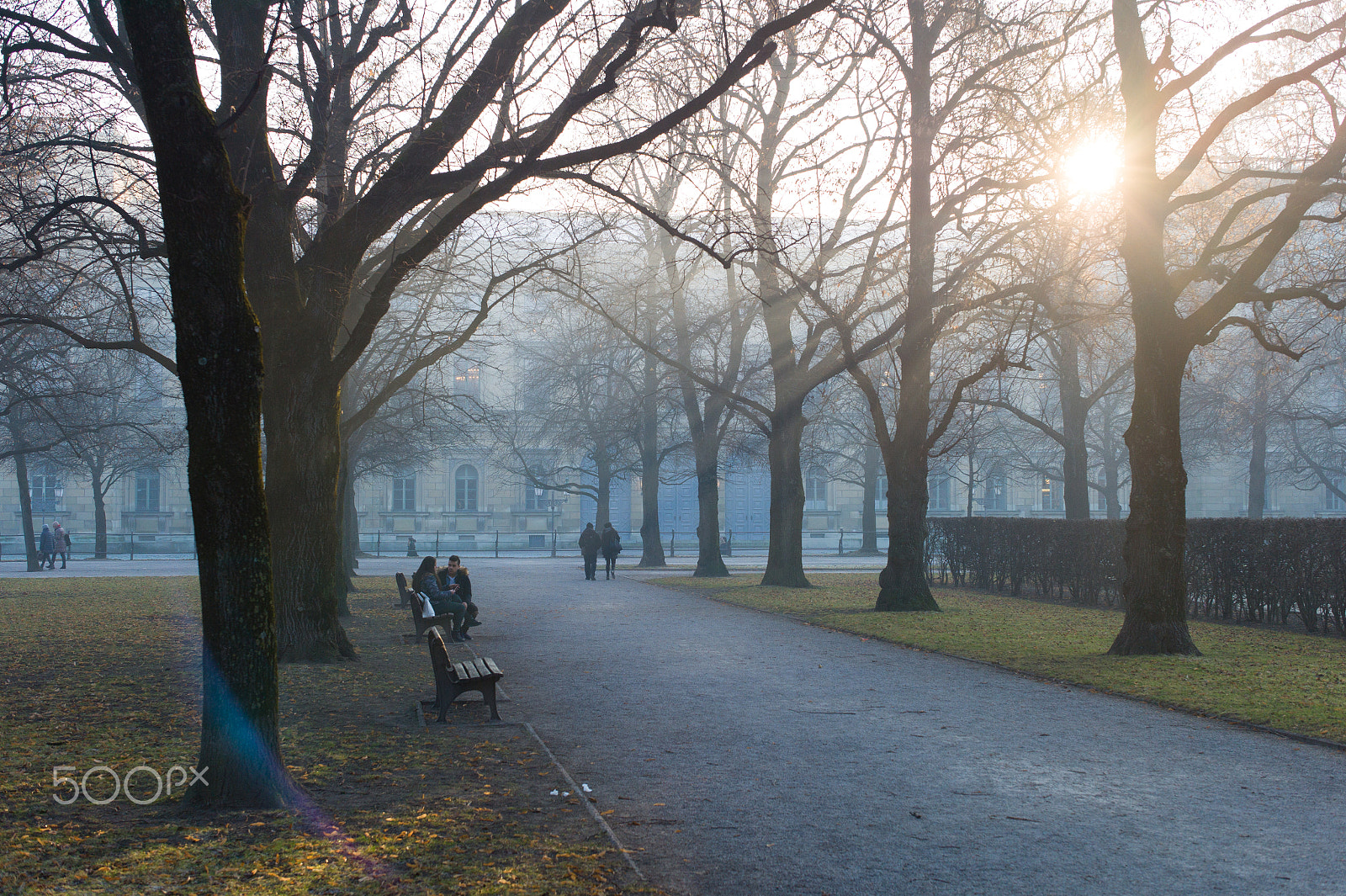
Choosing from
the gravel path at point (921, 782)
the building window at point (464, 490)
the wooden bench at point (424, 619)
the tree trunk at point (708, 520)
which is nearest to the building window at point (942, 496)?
the building window at point (464, 490)

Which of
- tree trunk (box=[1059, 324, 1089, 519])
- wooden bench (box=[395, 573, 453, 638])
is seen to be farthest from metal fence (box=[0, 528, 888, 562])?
wooden bench (box=[395, 573, 453, 638])

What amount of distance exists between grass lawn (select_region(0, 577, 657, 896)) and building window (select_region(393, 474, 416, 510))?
173 feet

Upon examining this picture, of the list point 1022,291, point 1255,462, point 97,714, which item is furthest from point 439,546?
point 97,714

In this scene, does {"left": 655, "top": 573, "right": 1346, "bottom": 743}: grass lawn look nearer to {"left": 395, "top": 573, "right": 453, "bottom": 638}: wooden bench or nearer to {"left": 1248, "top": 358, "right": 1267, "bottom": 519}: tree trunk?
{"left": 395, "top": 573, "right": 453, "bottom": 638}: wooden bench

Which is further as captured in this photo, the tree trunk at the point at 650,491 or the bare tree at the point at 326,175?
the tree trunk at the point at 650,491

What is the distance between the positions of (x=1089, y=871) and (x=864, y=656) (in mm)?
8171

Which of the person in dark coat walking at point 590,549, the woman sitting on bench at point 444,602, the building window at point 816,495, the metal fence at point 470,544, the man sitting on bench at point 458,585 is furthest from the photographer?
the building window at point 816,495

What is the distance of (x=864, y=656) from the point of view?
1304cm

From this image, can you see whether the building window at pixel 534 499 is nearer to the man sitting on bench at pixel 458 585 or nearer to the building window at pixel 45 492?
the building window at pixel 45 492

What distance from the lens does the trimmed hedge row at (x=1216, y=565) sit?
52.5 ft

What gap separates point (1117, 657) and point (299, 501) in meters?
9.13

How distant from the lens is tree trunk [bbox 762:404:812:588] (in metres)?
25.5

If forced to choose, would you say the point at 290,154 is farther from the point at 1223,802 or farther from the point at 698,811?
the point at 1223,802

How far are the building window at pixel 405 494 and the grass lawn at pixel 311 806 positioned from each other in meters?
52.7
